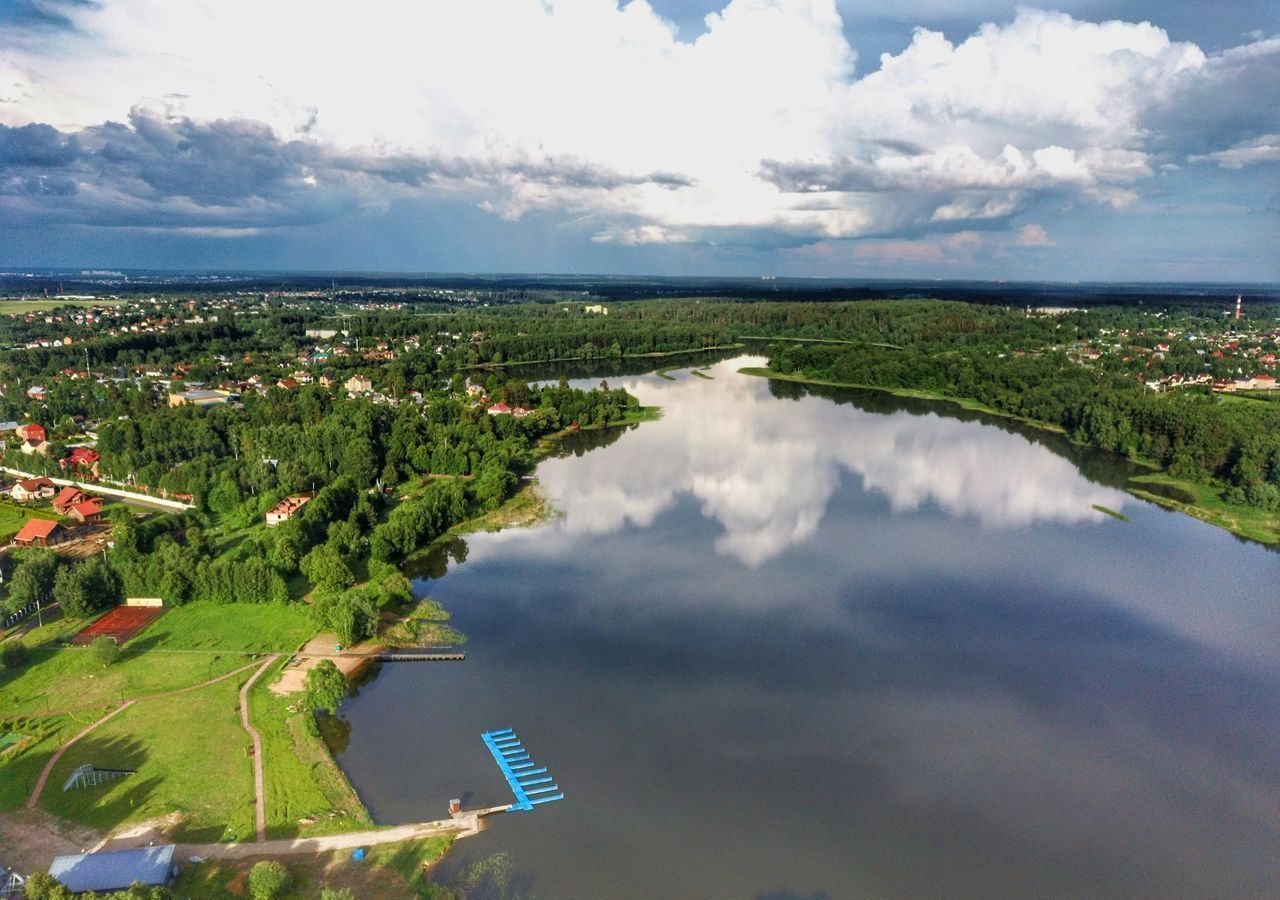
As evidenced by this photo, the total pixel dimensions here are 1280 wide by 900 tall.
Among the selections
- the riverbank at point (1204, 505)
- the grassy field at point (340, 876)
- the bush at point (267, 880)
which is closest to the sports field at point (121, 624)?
the grassy field at point (340, 876)

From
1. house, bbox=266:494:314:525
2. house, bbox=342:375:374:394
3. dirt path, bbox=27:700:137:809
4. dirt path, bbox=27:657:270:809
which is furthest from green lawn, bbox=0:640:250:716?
house, bbox=342:375:374:394

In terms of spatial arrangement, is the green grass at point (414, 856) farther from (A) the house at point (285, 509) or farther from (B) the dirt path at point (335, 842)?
(A) the house at point (285, 509)

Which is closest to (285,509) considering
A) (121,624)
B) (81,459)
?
(121,624)

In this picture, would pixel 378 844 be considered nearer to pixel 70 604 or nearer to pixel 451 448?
pixel 70 604

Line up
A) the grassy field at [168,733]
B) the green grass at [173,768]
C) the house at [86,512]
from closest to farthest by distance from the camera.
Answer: the green grass at [173,768], the grassy field at [168,733], the house at [86,512]

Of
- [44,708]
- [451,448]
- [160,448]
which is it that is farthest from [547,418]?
[44,708]

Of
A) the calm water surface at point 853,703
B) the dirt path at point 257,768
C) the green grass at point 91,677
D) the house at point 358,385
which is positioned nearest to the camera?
the calm water surface at point 853,703
